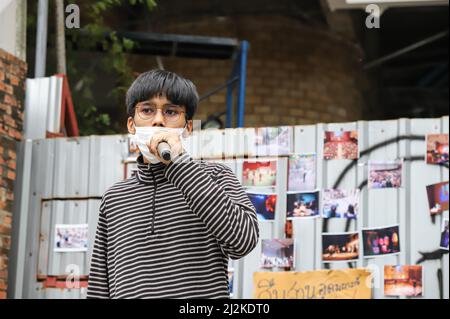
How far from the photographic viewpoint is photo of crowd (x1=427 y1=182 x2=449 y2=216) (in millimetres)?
7070

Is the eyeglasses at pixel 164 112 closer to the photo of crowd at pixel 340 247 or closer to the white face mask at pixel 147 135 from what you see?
the white face mask at pixel 147 135

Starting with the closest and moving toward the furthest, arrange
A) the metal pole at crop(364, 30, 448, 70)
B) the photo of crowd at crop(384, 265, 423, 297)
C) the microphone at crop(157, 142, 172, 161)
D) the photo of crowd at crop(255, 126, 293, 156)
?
1. the microphone at crop(157, 142, 172, 161)
2. the photo of crowd at crop(384, 265, 423, 297)
3. the photo of crowd at crop(255, 126, 293, 156)
4. the metal pole at crop(364, 30, 448, 70)

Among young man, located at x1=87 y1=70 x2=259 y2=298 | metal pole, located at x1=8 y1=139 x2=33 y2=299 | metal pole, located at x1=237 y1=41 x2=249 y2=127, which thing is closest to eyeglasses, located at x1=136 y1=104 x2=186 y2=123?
young man, located at x1=87 y1=70 x2=259 y2=298

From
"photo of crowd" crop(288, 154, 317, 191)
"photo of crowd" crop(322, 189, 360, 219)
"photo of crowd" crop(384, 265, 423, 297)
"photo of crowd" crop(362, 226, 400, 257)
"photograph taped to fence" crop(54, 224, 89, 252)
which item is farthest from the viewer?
"photograph taped to fence" crop(54, 224, 89, 252)

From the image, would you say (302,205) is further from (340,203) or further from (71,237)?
(71,237)

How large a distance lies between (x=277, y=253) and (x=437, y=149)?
4.75 ft

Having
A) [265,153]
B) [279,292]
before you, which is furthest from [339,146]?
[279,292]

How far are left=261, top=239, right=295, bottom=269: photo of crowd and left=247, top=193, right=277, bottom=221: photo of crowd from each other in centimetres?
19

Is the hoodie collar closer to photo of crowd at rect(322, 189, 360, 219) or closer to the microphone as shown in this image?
the microphone

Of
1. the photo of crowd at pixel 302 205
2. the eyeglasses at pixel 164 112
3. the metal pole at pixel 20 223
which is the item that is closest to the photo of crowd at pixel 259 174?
the photo of crowd at pixel 302 205

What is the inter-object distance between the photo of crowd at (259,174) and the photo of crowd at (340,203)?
0.44 m

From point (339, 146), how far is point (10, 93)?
278cm

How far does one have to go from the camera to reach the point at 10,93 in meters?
7.98

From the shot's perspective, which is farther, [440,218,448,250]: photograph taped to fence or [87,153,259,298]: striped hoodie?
[440,218,448,250]: photograph taped to fence
